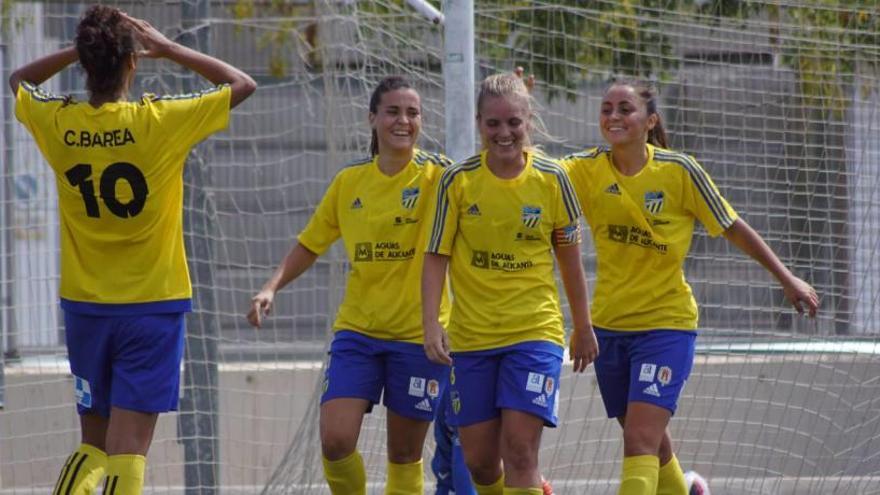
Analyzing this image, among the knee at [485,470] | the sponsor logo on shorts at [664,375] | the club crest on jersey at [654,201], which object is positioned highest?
the club crest on jersey at [654,201]

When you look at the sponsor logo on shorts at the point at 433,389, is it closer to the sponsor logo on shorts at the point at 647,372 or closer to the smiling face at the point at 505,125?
the sponsor logo on shorts at the point at 647,372

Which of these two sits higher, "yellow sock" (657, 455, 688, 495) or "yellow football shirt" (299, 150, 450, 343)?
"yellow football shirt" (299, 150, 450, 343)

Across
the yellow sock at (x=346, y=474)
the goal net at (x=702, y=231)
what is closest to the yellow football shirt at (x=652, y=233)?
the yellow sock at (x=346, y=474)

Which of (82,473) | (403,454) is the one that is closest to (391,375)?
(403,454)

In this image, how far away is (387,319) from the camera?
6.32m

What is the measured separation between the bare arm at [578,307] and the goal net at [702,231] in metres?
2.50

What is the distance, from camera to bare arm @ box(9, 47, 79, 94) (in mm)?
5684

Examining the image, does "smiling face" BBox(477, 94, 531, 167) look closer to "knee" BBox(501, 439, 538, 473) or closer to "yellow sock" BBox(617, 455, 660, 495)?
"knee" BBox(501, 439, 538, 473)

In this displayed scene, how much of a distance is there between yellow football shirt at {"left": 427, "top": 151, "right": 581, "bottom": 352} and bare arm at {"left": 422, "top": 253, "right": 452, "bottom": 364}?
0.18 ft

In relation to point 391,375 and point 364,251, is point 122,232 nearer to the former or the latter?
point 364,251

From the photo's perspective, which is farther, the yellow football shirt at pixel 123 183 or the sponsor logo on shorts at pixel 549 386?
the sponsor logo on shorts at pixel 549 386

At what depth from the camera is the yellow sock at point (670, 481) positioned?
22.2 feet

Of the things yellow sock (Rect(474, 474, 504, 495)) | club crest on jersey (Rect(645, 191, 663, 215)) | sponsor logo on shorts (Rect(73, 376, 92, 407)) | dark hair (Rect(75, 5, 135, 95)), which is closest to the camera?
dark hair (Rect(75, 5, 135, 95))

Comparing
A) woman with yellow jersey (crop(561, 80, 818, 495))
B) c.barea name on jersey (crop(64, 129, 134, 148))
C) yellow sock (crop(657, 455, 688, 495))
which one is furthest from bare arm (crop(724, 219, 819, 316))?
c.barea name on jersey (crop(64, 129, 134, 148))
